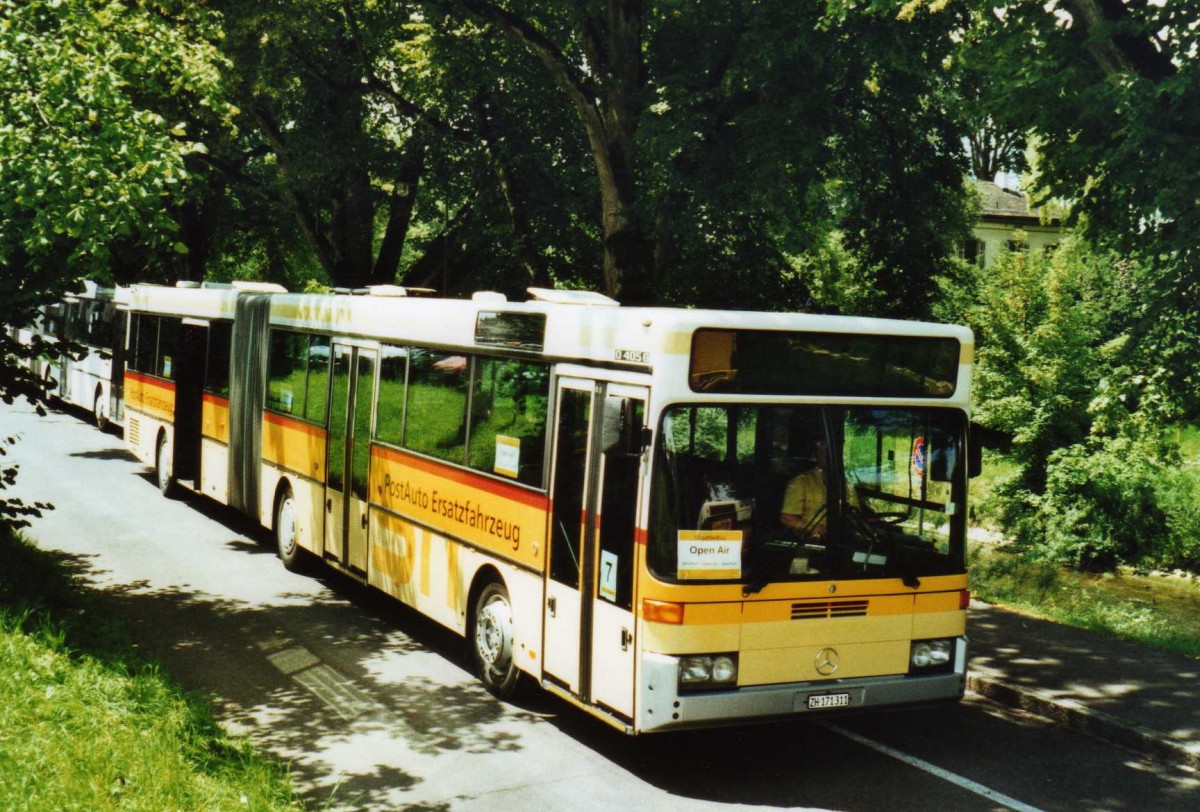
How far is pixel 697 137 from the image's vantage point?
18438 millimetres

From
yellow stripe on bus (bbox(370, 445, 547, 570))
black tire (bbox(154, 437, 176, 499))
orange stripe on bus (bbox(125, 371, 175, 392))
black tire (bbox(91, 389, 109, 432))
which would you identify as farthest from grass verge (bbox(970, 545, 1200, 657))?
black tire (bbox(91, 389, 109, 432))

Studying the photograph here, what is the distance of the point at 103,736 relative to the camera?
7035mm

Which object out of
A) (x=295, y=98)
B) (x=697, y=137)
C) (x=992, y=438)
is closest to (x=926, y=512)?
(x=697, y=137)

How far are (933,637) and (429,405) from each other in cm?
478

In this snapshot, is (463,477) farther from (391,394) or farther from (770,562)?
(770,562)

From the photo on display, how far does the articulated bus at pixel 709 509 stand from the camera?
7242mm

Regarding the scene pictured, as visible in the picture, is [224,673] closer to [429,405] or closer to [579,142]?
[429,405]

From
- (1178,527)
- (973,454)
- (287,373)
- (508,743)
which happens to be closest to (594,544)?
(508,743)

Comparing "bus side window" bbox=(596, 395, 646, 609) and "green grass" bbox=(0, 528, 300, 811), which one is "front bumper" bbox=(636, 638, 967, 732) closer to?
"bus side window" bbox=(596, 395, 646, 609)

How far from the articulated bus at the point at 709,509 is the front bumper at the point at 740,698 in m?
0.01

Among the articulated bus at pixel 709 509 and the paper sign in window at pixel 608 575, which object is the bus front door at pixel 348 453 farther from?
the paper sign in window at pixel 608 575

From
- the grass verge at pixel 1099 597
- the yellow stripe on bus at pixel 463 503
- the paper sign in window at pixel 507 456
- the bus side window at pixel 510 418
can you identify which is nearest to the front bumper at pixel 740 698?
the yellow stripe on bus at pixel 463 503

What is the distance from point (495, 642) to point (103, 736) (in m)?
3.09

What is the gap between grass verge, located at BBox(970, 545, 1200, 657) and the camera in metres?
12.9
